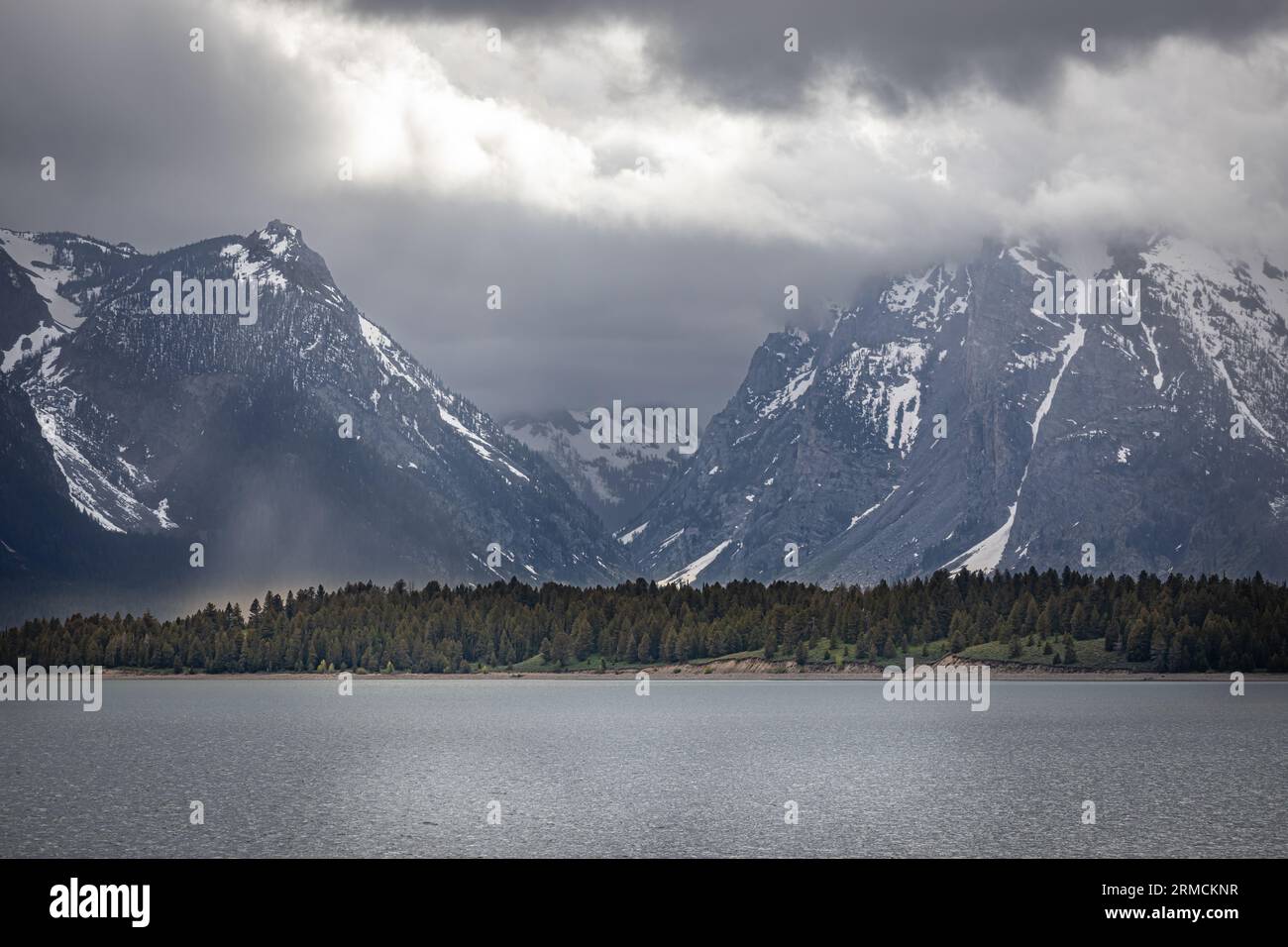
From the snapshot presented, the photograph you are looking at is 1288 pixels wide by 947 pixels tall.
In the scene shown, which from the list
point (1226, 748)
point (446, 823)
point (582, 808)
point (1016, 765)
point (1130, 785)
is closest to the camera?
point (446, 823)

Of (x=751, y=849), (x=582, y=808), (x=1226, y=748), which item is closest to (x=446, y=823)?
(x=582, y=808)

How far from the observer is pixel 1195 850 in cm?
10712

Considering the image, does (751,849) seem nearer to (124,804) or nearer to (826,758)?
(124,804)

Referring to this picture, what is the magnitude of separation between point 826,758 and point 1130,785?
39.4 metres
